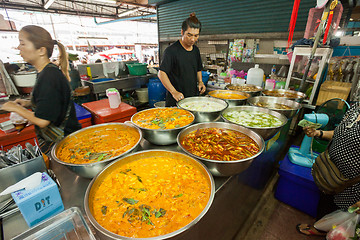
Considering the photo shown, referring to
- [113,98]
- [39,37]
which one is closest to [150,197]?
[39,37]

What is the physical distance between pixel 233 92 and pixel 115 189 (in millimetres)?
2667

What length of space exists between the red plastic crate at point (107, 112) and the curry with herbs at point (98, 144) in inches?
61.3

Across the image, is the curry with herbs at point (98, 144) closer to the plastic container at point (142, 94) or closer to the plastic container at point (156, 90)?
the plastic container at point (156, 90)

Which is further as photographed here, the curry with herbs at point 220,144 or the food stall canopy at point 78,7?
the food stall canopy at point 78,7

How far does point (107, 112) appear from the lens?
11.0 ft

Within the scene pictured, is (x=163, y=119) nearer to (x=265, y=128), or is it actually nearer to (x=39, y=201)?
(x=265, y=128)

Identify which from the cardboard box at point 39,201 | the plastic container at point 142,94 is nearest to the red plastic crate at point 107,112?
the cardboard box at point 39,201

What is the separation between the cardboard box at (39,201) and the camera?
85cm

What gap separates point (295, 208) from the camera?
Answer: 2855 millimetres

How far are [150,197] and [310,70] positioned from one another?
439 centimetres

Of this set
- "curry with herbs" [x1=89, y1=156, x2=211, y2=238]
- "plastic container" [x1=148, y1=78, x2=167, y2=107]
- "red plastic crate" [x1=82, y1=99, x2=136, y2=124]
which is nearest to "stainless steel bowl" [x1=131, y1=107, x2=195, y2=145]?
"curry with herbs" [x1=89, y1=156, x2=211, y2=238]

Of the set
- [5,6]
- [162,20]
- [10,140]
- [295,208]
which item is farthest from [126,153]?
[5,6]

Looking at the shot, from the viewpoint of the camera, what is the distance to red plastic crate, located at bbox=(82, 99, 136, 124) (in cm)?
325

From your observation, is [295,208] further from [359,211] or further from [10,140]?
[10,140]
